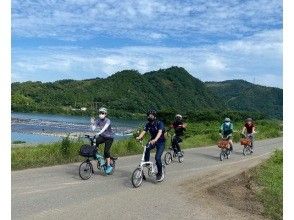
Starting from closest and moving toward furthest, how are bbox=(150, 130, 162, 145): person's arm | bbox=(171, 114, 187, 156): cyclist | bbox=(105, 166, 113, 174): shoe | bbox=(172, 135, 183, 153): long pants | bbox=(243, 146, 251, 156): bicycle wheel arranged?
1. bbox=(150, 130, 162, 145): person's arm
2. bbox=(105, 166, 113, 174): shoe
3. bbox=(171, 114, 187, 156): cyclist
4. bbox=(172, 135, 183, 153): long pants
5. bbox=(243, 146, 251, 156): bicycle wheel

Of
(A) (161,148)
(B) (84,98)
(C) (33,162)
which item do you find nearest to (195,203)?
(A) (161,148)

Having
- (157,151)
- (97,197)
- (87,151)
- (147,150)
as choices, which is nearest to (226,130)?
(157,151)

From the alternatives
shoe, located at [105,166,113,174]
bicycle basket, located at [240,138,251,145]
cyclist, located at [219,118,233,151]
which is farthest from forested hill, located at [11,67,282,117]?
shoe, located at [105,166,113,174]

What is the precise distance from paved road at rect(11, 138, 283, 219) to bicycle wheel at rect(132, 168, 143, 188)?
0.17m

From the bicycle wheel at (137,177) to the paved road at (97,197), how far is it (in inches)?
6.8

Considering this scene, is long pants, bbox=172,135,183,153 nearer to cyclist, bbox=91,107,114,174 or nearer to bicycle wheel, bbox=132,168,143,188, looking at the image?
cyclist, bbox=91,107,114,174

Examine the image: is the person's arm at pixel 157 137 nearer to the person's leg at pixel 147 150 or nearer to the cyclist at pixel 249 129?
the person's leg at pixel 147 150

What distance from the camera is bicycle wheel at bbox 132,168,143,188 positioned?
1301cm

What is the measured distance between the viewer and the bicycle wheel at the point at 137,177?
13008mm

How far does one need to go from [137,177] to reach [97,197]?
6.74 feet

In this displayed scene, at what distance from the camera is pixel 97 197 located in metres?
11.3
